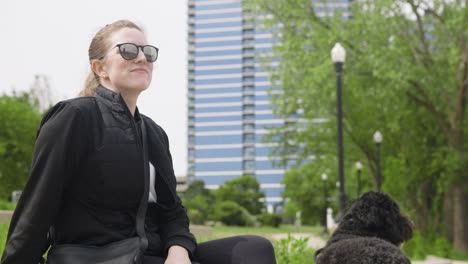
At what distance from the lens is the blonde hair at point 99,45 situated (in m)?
2.42

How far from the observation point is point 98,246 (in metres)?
2.13

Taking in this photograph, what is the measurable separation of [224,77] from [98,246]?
132344 mm

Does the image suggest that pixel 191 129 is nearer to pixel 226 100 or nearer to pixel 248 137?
pixel 226 100

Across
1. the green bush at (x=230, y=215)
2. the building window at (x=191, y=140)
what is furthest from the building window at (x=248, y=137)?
the green bush at (x=230, y=215)

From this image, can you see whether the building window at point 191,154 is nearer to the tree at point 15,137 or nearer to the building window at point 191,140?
the building window at point 191,140

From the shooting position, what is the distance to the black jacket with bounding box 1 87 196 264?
6.69 ft

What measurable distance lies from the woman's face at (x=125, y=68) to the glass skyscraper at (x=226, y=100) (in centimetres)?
12484

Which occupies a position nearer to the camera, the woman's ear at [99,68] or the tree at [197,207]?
the woman's ear at [99,68]

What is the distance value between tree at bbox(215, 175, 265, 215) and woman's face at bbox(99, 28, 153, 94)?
67.6 meters

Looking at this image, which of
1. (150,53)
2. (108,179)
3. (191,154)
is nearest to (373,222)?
(150,53)

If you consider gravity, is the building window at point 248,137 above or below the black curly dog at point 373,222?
below

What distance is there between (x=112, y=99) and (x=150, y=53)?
297mm

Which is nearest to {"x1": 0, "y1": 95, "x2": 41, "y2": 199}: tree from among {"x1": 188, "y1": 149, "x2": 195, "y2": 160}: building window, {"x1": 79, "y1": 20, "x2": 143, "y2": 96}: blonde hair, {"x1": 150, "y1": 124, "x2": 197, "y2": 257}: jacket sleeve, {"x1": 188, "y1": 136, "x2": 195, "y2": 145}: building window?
{"x1": 79, "y1": 20, "x2": 143, "y2": 96}: blonde hair

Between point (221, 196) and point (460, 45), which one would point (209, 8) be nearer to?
point (221, 196)
